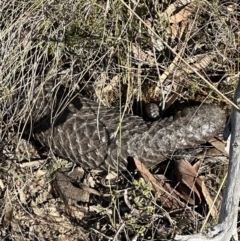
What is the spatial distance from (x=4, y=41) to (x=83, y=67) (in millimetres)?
474

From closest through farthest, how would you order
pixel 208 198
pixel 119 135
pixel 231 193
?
pixel 231 193 < pixel 208 198 < pixel 119 135

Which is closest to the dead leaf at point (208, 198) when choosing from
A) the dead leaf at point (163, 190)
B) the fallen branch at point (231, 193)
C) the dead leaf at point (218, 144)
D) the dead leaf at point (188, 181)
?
the dead leaf at point (188, 181)

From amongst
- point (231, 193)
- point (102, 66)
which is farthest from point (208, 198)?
point (102, 66)

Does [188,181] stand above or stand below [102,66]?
below

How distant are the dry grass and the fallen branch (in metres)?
0.68

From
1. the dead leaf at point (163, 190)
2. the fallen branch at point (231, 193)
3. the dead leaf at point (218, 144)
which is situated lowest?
the dead leaf at point (163, 190)

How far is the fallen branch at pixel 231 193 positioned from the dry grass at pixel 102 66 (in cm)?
68

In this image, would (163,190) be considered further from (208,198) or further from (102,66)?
(102,66)

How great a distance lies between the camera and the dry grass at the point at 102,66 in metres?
3.20

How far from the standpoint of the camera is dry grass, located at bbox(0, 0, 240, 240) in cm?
320

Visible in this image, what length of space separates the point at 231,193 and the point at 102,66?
1341 millimetres

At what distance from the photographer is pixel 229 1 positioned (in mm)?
3484

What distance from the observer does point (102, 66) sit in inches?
135

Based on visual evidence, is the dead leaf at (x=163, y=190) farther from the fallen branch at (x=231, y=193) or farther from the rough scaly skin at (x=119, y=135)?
the fallen branch at (x=231, y=193)
